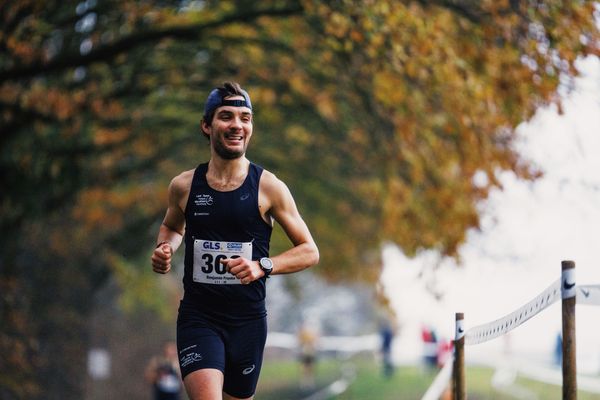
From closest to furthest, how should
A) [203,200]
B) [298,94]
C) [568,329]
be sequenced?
[568,329], [203,200], [298,94]

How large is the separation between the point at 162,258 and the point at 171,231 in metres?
0.58

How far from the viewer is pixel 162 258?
6.76 m

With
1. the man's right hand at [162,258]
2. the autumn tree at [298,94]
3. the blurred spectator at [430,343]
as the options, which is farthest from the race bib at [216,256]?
the blurred spectator at [430,343]

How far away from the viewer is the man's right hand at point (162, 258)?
6.75 m

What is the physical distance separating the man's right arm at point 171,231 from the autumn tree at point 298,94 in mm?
6830

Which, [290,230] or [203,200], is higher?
[203,200]

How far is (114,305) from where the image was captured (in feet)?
160

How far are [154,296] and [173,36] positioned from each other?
23.5m

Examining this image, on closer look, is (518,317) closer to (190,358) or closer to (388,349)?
(190,358)

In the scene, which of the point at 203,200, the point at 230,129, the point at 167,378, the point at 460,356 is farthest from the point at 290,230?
the point at 167,378

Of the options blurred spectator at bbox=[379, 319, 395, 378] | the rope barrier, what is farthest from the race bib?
blurred spectator at bbox=[379, 319, 395, 378]

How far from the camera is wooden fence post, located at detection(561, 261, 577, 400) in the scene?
5664mm

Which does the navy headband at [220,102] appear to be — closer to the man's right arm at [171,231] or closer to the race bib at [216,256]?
the man's right arm at [171,231]

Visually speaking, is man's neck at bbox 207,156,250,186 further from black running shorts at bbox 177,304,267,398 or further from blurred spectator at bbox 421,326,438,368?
blurred spectator at bbox 421,326,438,368
